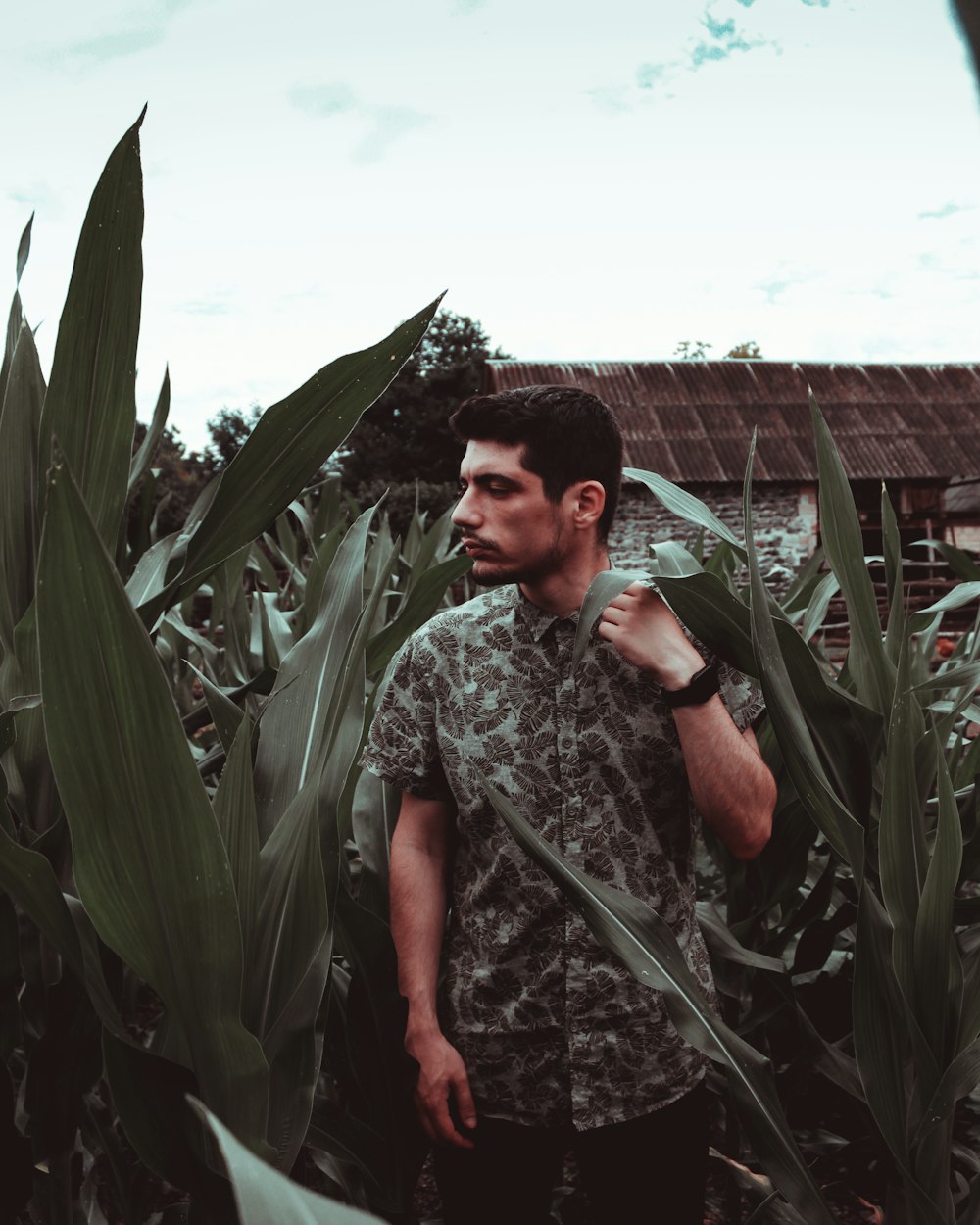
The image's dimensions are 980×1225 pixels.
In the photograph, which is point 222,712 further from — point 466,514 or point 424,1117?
point 424,1117

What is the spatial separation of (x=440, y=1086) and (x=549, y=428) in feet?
2.30

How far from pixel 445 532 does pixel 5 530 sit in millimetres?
1606

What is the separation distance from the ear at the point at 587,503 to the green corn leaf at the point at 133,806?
2.36 ft

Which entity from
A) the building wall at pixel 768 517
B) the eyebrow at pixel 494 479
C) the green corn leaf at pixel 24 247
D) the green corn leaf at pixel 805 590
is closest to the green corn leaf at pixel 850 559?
the eyebrow at pixel 494 479

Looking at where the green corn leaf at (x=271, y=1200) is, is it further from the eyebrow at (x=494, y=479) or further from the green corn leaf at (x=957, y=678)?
the eyebrow at (x=494, y=479)

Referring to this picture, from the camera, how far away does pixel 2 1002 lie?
0.76 m

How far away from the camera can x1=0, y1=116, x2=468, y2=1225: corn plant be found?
0.46m

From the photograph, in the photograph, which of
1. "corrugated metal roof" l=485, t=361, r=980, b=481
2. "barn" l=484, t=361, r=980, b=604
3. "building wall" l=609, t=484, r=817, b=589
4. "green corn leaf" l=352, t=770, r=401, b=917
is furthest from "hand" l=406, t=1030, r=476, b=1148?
"building wall" l=609, t=484, r=817, b=589

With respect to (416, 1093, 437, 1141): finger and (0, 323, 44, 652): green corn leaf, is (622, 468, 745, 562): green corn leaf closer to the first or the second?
(0, 323, 44, 652): green corn leaf

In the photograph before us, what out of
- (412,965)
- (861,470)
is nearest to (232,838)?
(412,965)

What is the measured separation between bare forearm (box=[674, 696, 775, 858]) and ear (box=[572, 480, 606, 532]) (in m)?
0.27

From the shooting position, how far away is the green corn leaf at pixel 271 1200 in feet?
0.99

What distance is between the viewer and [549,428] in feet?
3.63

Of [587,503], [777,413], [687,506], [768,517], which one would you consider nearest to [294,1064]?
[687,506]
